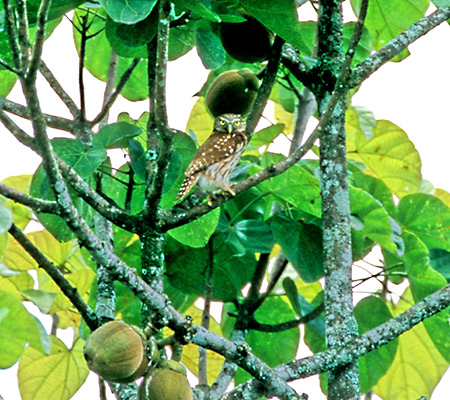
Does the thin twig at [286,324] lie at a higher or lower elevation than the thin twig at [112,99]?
lower

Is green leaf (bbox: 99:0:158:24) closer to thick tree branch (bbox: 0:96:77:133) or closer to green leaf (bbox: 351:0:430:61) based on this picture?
thick tree branch (bbox: 0:96:77:133)

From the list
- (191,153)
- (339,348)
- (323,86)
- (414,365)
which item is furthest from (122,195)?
(414,365)

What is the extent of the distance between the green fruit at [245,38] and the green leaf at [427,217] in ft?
2.11

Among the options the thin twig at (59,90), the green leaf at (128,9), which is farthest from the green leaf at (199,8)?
the thin twig at (59,90)

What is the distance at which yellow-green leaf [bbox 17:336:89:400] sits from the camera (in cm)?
177

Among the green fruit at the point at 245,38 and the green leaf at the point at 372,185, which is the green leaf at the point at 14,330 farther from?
the green leaf at the point at 372,185

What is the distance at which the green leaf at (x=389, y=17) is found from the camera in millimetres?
1716

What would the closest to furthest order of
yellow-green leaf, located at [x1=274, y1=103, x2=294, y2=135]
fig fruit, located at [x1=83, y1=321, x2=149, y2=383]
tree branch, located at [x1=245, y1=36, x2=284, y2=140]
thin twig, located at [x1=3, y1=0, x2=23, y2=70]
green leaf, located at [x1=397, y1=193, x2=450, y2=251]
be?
1. thin twig, located at [x1=3, y1=0, x2=23, y2=70]
2. fig fruit, located at [x1=83, y1=321, x2=149, y2=383]
3. tree branch, located at [x1=245, y1=36, x2=284, y2=140]
4. green leaf, located at [x1=397, y1=193, x2=450, y2=251]
5. yellow-green leaf, located at [x1=274, y1=103, x2=294, y2=135]

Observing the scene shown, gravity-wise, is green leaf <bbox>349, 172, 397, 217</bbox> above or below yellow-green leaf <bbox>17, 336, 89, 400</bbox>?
above

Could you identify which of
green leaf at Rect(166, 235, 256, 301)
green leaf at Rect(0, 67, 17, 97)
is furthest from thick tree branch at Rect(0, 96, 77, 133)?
green leaf at Rect(166, 235, 256, 301)

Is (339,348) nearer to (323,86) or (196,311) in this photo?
(323,86)

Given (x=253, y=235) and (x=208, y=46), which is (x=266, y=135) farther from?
(x=208, y=46)

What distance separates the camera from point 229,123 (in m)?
1.63

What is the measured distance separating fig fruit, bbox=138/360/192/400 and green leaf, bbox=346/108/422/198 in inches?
45.4
